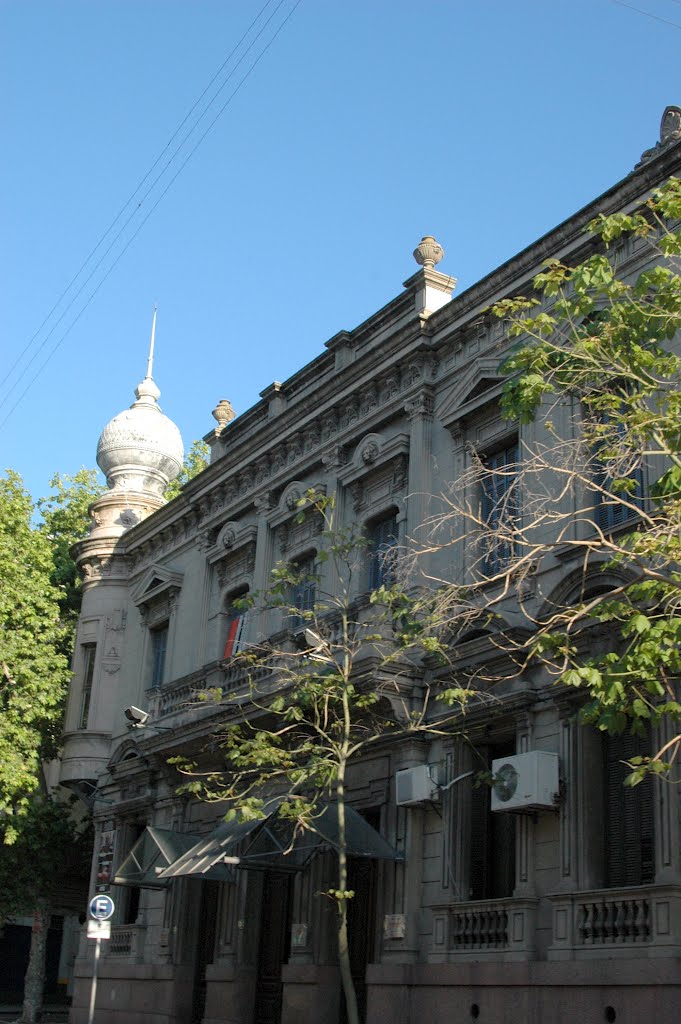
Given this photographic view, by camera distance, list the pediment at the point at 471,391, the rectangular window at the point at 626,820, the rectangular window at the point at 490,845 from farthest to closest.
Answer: the pediment at the point at 471,391, the rectangular window at the point at 490,845, the rectangular window at the point at 626,820

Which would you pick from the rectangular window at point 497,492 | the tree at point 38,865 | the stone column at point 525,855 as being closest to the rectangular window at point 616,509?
the rectangular window at point 497,492

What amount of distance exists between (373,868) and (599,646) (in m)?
5.86

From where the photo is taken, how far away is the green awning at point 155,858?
2025cm

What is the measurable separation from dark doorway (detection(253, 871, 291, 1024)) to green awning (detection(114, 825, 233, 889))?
3.60 feet

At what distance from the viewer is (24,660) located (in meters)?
27.8

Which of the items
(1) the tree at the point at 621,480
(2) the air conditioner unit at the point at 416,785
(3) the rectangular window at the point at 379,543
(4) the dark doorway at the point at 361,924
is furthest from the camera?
(3) the rectangular window at the point at 379,543

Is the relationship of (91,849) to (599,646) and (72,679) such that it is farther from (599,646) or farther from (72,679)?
(599,646)

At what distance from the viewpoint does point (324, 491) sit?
2194 centimetres

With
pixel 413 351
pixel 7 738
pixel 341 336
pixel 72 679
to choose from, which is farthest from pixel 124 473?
pixel 413 351

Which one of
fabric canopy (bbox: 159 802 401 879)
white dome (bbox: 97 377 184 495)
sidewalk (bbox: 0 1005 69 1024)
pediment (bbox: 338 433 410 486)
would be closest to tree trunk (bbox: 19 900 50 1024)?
sidewalk (bbox: 0 1005 69 1024)

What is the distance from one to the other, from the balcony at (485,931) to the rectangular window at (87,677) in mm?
14441

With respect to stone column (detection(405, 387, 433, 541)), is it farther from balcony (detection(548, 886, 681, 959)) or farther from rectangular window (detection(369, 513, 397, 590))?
balcony (detection(548, 886, 681, 959))

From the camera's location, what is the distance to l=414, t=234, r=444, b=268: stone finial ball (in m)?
20.9

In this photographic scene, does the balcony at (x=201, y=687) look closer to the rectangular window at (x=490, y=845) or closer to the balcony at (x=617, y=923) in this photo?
the rectangular window at (x=490, y=845)
